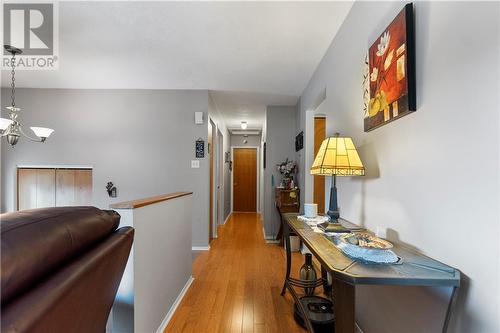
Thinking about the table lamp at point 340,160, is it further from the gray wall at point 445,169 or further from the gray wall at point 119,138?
the gray wall at point 119,138

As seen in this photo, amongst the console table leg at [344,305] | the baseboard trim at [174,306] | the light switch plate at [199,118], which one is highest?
the light switch plate at [199,118]

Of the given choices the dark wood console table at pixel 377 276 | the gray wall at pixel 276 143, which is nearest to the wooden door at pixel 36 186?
the gray wall at pixel 276 143

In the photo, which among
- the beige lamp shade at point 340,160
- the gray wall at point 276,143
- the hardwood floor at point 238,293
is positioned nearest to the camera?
the beige lamp shade at point 340,160

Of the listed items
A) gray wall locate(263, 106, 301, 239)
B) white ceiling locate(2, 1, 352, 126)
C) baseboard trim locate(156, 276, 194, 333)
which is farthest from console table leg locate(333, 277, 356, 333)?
gray wall locate(263, 106, 301, 239)

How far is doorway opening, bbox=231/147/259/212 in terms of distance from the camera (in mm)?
7723

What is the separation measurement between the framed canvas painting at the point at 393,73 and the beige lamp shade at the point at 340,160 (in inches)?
7.6

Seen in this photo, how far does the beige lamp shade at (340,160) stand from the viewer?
5.24ft

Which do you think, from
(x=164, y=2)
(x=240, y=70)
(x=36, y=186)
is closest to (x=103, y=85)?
(x=36, y=186)

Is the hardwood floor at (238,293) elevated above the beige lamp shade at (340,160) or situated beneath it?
situated beneath

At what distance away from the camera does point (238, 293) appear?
2469mm

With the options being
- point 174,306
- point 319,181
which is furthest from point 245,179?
point 174,306

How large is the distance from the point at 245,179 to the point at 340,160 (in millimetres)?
6216

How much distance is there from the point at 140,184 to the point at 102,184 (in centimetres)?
57

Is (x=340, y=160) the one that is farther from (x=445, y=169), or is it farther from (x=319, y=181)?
(x=319, y=181)
